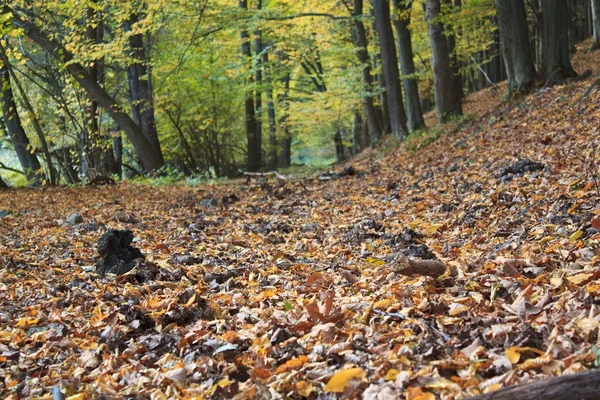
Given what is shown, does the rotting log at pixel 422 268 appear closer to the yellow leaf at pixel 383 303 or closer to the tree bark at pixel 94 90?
the yellow leaf at pixel 383 303

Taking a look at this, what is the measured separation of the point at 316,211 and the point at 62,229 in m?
3.31

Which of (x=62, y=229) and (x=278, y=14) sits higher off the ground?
(x=278, y=14)

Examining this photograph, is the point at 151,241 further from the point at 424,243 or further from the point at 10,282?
the point at 424,243

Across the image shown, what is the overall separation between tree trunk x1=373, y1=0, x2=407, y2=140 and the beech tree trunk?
3083 millimetres

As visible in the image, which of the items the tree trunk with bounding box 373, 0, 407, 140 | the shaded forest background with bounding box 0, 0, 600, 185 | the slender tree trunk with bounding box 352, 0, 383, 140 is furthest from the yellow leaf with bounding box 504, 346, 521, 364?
the slender tree trunk with bounding box 352, 0, 383, 140

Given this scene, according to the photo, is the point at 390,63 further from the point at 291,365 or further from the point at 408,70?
the point at 291,365

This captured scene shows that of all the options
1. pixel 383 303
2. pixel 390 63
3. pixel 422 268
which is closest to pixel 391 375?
pixel 383 303

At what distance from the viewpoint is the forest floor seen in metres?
2.49

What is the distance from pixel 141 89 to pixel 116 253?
36.6 feet

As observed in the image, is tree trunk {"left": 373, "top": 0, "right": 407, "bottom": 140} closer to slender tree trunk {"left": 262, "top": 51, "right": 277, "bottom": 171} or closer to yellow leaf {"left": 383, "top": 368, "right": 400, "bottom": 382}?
slender tree trunk {"left": 262, "top": 51, "right": 277, "bottom": 171}

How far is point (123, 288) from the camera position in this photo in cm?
429

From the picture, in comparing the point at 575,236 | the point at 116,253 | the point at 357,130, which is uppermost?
the point at 357,130

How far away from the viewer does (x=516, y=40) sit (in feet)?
35.3

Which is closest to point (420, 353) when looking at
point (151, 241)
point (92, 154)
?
point (151, 241)
